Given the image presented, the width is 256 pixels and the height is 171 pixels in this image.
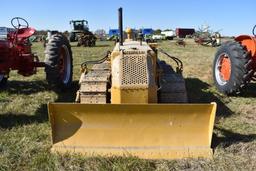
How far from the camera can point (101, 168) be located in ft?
14.9

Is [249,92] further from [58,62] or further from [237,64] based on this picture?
[58,62]

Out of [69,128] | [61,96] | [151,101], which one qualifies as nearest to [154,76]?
[151,101]

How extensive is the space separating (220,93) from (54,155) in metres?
4.58

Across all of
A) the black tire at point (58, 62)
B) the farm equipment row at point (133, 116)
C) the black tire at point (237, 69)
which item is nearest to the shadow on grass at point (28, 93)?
the black tire at point (58, 62)

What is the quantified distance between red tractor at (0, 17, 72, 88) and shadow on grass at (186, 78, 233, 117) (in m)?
2.53

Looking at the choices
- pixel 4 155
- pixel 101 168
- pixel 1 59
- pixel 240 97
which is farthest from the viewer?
pixel 240 97

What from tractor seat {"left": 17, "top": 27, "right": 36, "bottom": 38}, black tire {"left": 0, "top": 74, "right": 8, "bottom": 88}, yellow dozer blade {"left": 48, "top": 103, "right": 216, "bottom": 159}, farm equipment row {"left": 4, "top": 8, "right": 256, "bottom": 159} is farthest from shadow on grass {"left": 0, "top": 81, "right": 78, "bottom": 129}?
yellow dozer blade {"left": 48, "top": 103, "right": 216, "bottom": 159}

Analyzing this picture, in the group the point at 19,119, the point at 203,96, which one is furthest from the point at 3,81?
the point at 203,96

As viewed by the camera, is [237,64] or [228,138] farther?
[237,64]

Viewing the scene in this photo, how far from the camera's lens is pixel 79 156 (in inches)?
190

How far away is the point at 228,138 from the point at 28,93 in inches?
180

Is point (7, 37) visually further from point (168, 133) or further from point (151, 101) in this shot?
point (168, 133)

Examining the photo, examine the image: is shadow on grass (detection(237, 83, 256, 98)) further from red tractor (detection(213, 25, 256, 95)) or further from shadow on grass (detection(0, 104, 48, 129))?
shadow on grass (detection(0, 104, 48, 129))

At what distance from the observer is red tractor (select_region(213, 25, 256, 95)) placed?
779cm
